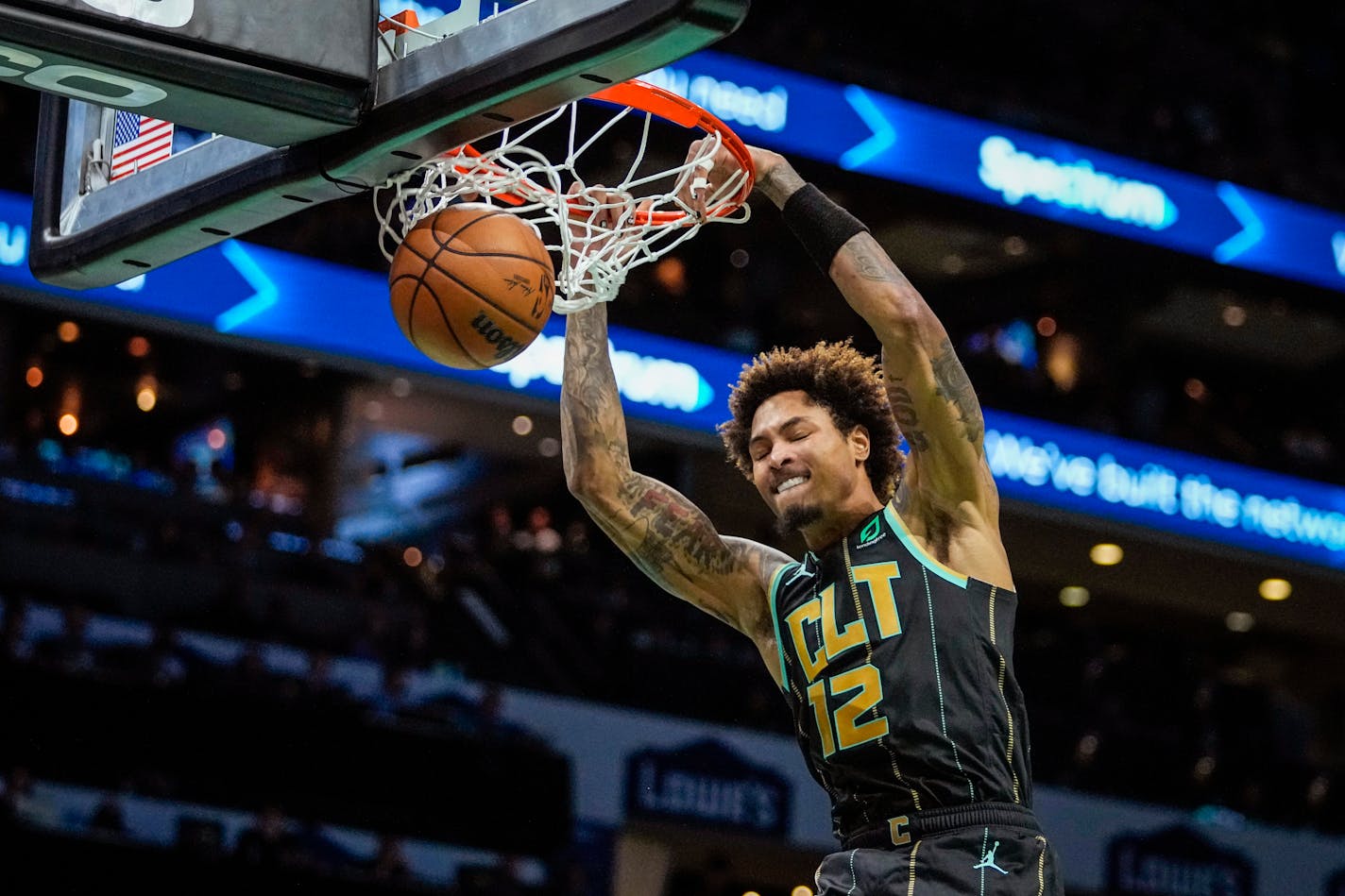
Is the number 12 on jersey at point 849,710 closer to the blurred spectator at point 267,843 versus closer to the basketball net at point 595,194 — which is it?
the basketball net at point 595,194

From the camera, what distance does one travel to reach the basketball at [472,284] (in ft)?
12.4

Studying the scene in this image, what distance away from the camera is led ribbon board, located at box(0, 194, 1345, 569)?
9961mm

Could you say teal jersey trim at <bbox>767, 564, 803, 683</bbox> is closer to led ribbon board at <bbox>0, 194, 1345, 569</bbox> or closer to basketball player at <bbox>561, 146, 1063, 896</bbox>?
basketball player at <bbox>561, 146, 1063, 896</bbox>

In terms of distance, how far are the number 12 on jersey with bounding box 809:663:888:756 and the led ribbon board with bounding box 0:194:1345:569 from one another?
568cm

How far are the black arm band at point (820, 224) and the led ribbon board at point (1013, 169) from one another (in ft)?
22.6

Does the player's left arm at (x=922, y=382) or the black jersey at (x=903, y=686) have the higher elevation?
the player's left arm at (x=922, y=382)

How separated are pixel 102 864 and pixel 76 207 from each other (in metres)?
6.23

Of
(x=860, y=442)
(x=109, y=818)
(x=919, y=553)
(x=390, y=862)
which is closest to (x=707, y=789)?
(x=390, y=862)

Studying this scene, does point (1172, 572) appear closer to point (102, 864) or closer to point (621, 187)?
point (102, 864)

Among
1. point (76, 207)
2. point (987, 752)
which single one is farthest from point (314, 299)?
point (987, 752)

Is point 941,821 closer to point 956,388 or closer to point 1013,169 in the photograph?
point 956,388

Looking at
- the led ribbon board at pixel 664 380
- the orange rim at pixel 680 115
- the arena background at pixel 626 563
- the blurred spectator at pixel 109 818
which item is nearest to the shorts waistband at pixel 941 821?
the orange rim at pixel 680 115

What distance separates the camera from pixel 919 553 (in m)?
3.82

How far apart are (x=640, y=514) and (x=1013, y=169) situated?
8.66 meters
